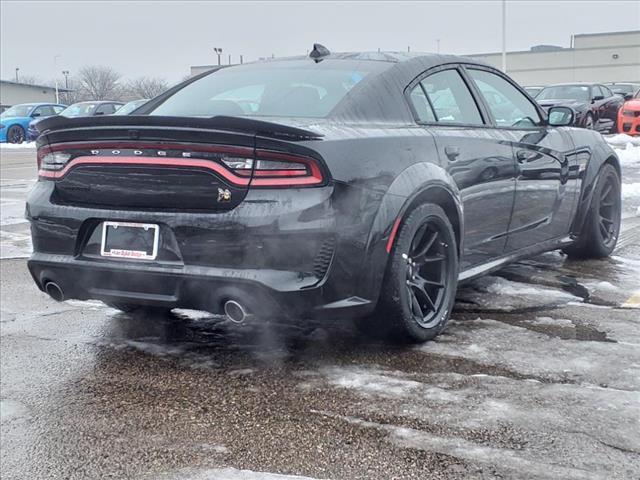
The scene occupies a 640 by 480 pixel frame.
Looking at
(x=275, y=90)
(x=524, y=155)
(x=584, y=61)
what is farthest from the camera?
(x=584, y=61)

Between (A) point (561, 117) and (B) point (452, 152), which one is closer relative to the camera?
(B) point (452, 152)

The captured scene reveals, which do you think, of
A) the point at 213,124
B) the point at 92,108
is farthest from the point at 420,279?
the point at 92,108

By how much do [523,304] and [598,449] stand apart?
2056 mm

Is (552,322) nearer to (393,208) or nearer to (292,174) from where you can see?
(393,208)

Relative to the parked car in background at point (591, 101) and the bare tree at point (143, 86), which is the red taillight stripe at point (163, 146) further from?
the bare tree at point (143, 86)

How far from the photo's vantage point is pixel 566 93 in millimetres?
20328

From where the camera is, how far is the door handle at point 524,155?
4734 mm

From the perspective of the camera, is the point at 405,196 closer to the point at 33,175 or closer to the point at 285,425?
the point at 285,425

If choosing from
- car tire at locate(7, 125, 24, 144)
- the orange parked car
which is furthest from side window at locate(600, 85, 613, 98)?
car tire at locate(7, 125, 24, 144)

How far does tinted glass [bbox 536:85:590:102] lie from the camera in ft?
65.8

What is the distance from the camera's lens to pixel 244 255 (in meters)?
3.28

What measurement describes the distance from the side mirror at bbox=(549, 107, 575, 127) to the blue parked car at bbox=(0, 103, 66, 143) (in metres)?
25.2

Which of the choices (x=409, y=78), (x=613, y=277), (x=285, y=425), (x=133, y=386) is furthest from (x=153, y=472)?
(x=613, y=277)

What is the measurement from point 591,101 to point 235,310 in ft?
59.1
